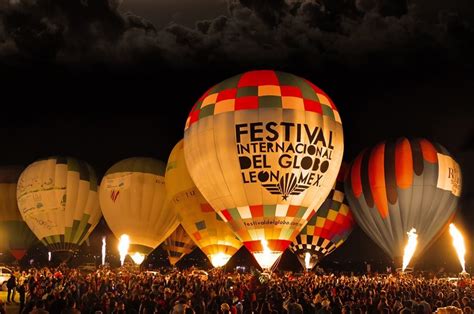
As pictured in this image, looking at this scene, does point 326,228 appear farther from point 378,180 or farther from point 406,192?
point 406,192

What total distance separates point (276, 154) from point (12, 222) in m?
20.1

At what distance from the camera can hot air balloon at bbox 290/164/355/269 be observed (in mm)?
28125

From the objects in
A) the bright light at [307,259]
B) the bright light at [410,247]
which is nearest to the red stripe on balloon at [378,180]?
the bright light at [410,247]

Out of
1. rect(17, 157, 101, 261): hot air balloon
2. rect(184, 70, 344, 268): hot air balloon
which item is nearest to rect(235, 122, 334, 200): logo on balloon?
rect(184, 70, 344, 268): hot air balloon

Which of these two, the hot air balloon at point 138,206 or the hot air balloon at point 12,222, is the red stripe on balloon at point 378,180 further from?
the hot air balloon at point 12,222

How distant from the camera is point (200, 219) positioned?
25250 mm

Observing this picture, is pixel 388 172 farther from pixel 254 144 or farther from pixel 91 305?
pixel 91 305

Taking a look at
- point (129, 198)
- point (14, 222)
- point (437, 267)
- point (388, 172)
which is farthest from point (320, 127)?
point (437, 267)

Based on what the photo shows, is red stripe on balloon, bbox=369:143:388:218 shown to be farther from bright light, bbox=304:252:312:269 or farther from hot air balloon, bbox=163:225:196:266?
hot air balloon, bbox=163:225:196:266

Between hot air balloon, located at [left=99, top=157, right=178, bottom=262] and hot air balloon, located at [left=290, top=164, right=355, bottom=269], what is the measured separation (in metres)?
6.78

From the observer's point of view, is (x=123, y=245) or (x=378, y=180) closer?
(x=378, y=180)

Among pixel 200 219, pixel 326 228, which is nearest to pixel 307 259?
pixel 326 228

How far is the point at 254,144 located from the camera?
1942 cm

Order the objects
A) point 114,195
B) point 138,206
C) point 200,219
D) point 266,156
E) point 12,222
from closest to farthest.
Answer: point 266,156 → point 200,219 → point 138,206 → point 114,195 → point 12,222
